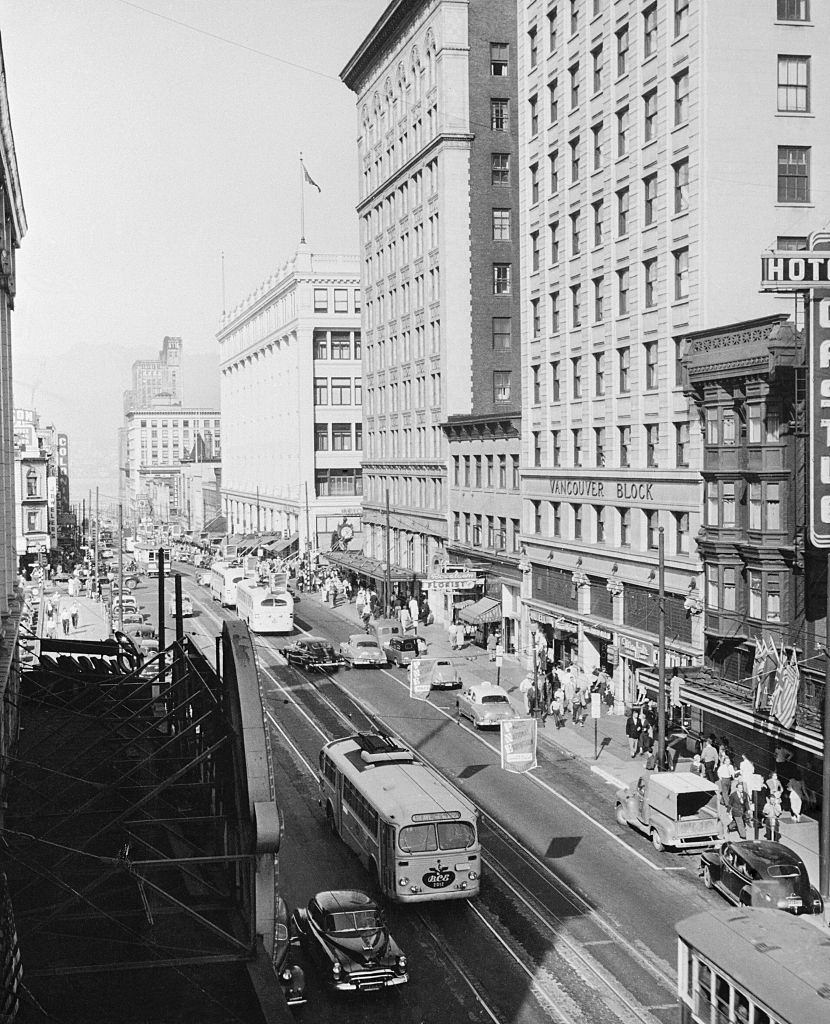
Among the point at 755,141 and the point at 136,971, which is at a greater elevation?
the point at 755,141

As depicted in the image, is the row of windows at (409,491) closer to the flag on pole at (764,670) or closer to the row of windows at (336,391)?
the row of windows at (336,391)

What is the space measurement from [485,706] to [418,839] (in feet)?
61.9

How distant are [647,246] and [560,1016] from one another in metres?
32.6

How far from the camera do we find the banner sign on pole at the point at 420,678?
49.2 meters

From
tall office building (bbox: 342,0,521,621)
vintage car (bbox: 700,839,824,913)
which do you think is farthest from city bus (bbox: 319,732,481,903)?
tall office building (bbox: 342,0,521,621)

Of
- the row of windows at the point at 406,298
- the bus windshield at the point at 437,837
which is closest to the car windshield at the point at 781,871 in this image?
the bus windshield at the point at 437,837

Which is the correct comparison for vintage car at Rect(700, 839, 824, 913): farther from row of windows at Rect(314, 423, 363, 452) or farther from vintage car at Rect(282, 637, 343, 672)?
row of windows at Rect(314, 423, 363, 452)

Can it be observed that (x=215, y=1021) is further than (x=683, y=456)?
No

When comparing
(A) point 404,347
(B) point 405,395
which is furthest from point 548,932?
(A) point 404,347

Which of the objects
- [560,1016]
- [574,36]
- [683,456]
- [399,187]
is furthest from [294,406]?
[560,1016]

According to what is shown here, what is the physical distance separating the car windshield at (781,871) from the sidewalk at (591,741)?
7.19ft

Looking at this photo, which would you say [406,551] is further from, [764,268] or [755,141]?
[764,268]

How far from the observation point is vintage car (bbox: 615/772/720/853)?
1147 inches

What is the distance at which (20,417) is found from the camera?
158 metres
